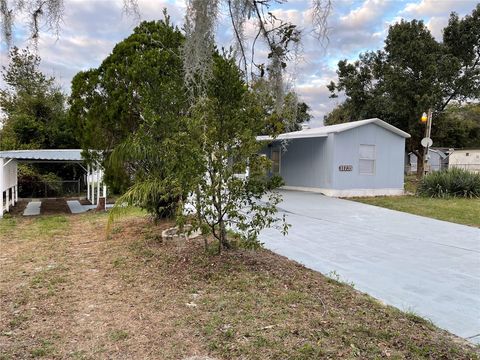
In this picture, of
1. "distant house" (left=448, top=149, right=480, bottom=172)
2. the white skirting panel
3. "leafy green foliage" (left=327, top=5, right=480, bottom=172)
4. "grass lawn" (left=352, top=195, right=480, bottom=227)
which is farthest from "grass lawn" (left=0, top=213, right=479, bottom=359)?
"distant house" (left=448, top=149, right=480, bottom=172)

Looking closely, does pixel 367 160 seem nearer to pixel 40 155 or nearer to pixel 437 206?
pixel 437 206

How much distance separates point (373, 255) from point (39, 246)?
560 cm

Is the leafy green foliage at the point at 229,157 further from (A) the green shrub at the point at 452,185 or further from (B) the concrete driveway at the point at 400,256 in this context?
(A) the green shrub at the point at 452,185

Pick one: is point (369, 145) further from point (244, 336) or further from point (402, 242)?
point (244, 336)

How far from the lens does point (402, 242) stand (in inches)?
276

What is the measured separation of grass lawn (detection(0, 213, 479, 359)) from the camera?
3.05 m

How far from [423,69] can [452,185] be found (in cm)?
941

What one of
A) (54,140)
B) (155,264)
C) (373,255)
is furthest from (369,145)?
(54,140)

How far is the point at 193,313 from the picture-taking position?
3748 millimetres

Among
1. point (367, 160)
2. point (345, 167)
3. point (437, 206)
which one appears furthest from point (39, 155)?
point (437, 206)

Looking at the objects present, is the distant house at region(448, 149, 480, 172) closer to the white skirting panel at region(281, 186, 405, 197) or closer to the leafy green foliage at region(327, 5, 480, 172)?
the leafy green foliage at region(327, 5, 480, 172)

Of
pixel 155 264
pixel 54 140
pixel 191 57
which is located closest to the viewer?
pixel 191 57

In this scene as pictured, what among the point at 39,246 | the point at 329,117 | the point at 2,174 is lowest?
the point at 39,246

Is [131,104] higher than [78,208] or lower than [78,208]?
higher
